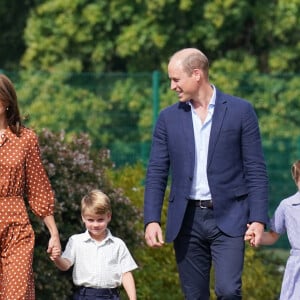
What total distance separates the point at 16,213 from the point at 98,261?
737mm

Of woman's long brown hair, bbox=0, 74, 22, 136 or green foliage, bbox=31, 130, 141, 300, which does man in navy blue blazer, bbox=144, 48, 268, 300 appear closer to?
woman's long brown hair, bbox=0, 74, 22, 136

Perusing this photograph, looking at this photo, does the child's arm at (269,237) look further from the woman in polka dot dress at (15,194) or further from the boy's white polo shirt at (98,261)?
the woman in polka dot dress at (15,194)

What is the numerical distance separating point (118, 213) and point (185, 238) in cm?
180

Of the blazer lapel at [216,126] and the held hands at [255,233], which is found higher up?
the blazer lapel at [216,126]

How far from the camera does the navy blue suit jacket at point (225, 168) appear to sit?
7789 mm

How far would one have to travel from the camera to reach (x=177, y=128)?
311 inches

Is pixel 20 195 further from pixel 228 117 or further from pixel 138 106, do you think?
pixel 138 106

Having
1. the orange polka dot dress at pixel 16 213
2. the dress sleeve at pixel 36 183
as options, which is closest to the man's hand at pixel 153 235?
the dress sleeve at pixel 36 183

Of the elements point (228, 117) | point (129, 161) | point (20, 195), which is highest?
point (228, 117)

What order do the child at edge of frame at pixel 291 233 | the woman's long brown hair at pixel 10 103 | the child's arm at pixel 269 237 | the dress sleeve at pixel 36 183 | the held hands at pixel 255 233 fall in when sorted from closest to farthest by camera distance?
1. the woman's long brown hair at pixel 10 103
2. the dress sleeve at pixel 36 183
3. the held hands at pixel 255 233
4. the child's arm at pixel 269 237
5. the child at edge of frame at pixel 291 233

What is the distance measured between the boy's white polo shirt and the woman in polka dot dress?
47 cm

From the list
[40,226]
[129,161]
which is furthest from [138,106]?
[40,226]

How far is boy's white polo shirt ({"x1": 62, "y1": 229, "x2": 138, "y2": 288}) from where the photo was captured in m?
8.05

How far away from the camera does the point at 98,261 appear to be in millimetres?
8047
